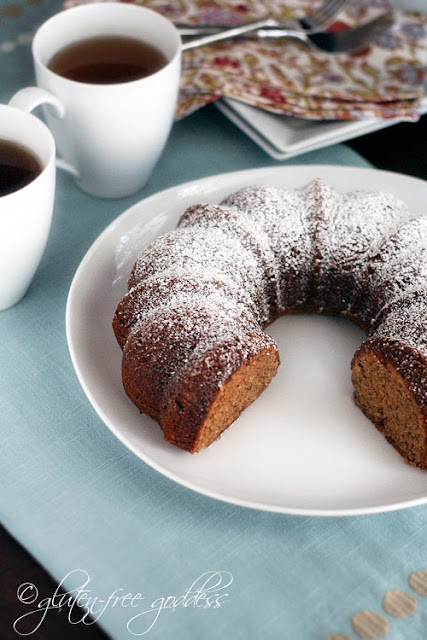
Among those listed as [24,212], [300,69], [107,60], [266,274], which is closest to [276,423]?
[266,274]

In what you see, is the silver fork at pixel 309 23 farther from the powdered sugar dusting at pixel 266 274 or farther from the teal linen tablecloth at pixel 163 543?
the teal linen tablecloth at pixel 163 543

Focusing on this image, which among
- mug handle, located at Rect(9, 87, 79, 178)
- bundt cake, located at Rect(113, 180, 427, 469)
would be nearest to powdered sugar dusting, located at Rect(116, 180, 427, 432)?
bundt cake, located at Rect(113, 180, 427, 469)

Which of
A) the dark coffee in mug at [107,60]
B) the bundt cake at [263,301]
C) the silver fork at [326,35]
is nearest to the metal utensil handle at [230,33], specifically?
the silver fork at [326,35]

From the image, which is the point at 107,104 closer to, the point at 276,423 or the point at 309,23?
the point at 276,423

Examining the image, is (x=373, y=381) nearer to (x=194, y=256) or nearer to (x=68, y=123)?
(x=194, y=256)

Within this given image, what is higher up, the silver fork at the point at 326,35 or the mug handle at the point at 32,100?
the mug handle at the point at 32,100

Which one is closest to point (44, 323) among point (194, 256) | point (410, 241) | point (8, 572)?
point (194, 256)
